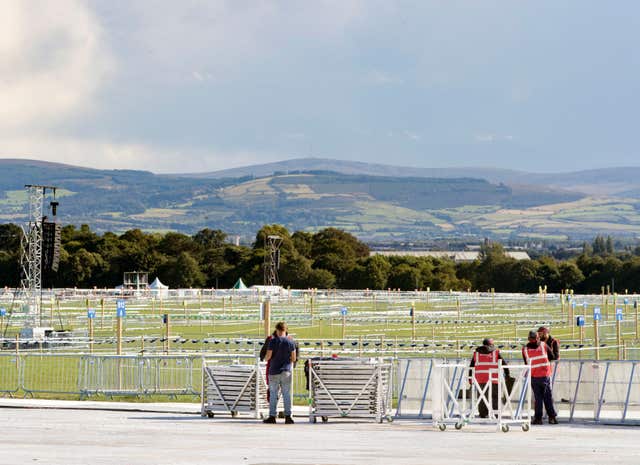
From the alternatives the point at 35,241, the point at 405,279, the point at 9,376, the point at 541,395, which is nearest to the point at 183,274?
the point at 405,279

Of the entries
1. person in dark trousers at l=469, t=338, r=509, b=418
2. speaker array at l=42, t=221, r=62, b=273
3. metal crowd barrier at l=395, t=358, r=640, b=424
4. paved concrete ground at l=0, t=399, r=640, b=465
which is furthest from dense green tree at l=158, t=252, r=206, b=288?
person in dark trousers at l=469, t=338, r=509, b=418

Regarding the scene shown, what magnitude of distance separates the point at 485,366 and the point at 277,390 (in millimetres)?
3808

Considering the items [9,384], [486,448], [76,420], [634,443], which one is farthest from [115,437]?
[9,384]

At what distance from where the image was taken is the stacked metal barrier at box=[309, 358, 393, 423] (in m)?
24.4

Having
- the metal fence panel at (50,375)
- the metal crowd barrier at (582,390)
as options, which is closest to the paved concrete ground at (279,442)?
the metal crowd barrier at (582,390)

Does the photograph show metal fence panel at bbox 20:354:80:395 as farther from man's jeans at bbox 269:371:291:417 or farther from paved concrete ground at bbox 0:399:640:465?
man's jeans at bbox 269:371:291:417

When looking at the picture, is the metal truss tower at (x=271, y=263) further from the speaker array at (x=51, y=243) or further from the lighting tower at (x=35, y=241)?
the speaker array at (x=51, y=243)

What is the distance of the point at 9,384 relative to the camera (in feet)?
110

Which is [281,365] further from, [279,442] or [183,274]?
[183,274]

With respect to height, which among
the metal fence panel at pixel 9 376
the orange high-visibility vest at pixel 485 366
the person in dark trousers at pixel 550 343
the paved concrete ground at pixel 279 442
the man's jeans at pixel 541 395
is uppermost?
the person in dark trousers at pixel 550 343

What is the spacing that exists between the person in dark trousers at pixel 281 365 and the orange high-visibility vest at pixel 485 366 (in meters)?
3.29

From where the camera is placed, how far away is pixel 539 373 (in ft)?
78.3

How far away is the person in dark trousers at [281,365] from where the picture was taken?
23859 millimetres

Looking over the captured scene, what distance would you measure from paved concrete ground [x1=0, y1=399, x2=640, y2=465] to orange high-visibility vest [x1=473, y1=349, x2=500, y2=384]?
2.92 ft
